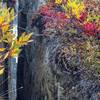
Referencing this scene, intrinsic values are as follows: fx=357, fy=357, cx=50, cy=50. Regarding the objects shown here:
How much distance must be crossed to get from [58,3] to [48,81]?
162 cm

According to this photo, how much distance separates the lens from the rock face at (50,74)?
4629 mm

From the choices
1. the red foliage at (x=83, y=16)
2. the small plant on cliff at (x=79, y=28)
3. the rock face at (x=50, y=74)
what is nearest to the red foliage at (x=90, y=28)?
the small plant on cliff at (x=79, y=28)

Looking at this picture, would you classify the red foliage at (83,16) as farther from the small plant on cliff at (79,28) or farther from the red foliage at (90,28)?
the red foliage at (90,28)

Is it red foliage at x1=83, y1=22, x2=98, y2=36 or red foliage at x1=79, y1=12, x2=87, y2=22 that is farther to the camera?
red foliage at x1=79, y1=12, x2=87, y2=22

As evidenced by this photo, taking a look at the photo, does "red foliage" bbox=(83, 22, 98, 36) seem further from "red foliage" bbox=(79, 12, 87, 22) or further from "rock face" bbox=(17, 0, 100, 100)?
"rock face" bbox=(17, 0, 100, 100)

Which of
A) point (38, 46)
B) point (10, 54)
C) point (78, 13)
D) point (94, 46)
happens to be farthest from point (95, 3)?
point (10, 54)

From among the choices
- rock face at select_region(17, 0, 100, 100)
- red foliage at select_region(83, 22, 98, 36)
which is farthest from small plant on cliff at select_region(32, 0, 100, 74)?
rock face at select_region(17, 0, 100, 100)

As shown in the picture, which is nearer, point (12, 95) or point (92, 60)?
point (92, 60)

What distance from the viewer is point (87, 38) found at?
5.10m

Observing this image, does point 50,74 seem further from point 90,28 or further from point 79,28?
point 90,28

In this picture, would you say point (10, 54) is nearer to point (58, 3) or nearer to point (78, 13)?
point (78, 13)

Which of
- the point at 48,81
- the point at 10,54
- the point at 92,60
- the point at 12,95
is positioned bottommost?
the point at 12,95

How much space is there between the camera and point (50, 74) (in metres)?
5.53

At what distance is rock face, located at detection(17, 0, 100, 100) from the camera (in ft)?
15.2
